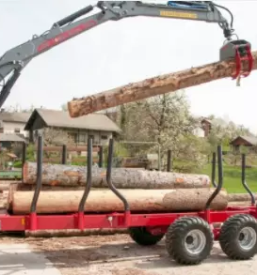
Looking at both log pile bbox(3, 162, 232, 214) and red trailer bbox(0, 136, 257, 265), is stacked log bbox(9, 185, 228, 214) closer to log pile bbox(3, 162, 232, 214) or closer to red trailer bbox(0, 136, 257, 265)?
log pile bbox(3, 162, 232, 214)

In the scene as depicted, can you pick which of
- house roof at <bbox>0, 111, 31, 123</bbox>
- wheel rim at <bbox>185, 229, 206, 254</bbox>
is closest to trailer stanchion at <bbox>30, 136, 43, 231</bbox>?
wheel rim at <bbox>185, 229, 206, 254</bbox>

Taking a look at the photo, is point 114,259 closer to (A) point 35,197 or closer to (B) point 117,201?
(B) point 117,201

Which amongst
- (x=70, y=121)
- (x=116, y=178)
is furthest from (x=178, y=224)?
(x=70, y=121)

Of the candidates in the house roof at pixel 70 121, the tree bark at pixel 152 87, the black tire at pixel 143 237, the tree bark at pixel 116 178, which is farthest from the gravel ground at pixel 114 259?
the house roof at pixel 70 121

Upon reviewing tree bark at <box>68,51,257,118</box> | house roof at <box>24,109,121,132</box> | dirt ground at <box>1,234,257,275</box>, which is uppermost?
house roof at <box>24,109,121,132</box>

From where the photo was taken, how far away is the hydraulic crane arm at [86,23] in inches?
427

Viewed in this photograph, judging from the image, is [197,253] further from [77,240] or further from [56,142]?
[56,142]

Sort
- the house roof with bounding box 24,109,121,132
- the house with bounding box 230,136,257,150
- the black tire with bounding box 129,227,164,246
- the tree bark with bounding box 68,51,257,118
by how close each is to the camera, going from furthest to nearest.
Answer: the house with bounding box 230,136,257,150
the house roof with bounding box 24,109,121,132
the black tire with bounding box 129,227,164,246
the tree bark with bounding box 68,51,257,118

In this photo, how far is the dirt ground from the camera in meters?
7.49

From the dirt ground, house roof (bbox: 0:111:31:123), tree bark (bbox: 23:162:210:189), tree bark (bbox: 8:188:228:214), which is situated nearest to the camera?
the dirt ground

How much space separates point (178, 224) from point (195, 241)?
0.45 meters

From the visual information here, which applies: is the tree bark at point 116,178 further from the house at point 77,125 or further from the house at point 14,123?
the house at point 14,123

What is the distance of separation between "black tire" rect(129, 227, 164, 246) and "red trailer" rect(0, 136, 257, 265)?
81 centimetres

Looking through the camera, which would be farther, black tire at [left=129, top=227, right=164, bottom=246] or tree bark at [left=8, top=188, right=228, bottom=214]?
black tire at [left=129, top=227, right=164, bottom=246]
